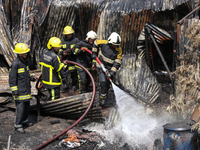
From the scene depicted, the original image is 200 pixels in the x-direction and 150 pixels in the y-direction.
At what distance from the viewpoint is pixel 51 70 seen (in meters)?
6.45

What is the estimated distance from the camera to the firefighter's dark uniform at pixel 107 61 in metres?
7.15

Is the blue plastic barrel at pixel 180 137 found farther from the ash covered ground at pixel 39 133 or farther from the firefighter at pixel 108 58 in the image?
the firefighter at pixel 108 58

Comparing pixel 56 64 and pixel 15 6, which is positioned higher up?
pixel 15 6

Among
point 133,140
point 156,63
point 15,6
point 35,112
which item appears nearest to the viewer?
point 133,140

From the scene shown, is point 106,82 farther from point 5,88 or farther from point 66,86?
point 5,88

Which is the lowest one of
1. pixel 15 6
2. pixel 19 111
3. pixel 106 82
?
pixel 19 111

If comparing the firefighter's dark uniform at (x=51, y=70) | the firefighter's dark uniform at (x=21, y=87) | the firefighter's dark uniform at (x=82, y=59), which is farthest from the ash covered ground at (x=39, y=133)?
the firefighter's dark uniform at (x=82, y=59)

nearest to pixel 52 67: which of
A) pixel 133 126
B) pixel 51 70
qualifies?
pixel 51 70

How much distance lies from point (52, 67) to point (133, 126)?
7.97ft

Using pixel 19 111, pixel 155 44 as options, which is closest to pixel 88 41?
pixel 155 44

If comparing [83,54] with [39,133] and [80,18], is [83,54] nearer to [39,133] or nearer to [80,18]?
[80,18]

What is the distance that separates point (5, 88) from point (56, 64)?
215 cm

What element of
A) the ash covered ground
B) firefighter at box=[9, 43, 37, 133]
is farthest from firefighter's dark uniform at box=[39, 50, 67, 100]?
the ash covered ground

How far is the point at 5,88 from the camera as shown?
7594mm
